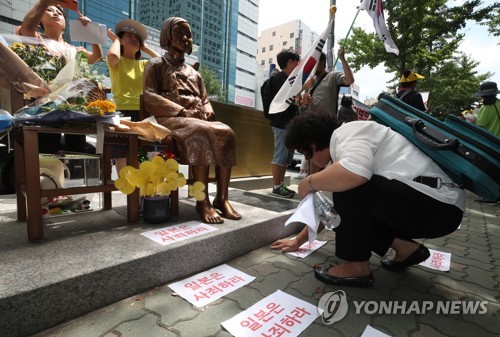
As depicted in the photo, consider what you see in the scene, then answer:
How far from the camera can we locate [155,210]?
2096 mm

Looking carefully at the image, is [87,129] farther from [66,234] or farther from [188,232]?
[188,232]

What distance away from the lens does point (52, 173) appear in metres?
2.07

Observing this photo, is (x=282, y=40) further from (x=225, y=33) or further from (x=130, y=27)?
(x=130, y=27)

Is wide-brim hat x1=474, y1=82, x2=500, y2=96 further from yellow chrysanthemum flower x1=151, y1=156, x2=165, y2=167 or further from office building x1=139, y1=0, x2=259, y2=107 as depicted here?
office building x1=139, y1=0, x2=259, y2=107

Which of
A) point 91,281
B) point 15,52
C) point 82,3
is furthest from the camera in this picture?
point 82,3

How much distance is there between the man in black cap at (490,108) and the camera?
477 cm

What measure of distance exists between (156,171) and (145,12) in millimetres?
48912

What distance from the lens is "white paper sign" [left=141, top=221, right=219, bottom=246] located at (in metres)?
1.79

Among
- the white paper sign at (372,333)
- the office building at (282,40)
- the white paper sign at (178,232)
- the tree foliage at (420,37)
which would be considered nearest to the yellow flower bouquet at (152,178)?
the white paper sign at (178,232)

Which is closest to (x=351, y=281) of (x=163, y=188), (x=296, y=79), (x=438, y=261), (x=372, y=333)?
(x=372, y=333)

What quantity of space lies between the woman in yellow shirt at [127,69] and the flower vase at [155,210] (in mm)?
1083

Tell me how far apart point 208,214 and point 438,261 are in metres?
1.95

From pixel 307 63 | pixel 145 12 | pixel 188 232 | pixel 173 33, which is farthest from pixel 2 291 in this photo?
pixel 145 12

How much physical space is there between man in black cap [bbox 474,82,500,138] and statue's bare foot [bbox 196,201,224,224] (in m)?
5.32
